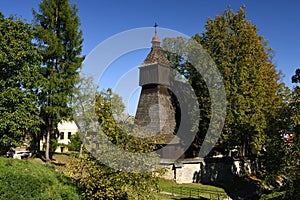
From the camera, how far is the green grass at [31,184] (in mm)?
12555

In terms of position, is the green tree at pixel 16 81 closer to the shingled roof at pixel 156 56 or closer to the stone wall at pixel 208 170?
the shingled roof at pixel 156 56

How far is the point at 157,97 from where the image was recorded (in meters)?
28.7

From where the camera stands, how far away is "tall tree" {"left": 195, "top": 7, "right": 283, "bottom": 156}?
24500 millimetres

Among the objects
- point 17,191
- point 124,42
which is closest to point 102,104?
point 17,191

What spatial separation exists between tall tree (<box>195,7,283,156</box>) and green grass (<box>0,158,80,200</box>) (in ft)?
48.5

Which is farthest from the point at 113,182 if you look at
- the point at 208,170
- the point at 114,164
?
the point at 208,170

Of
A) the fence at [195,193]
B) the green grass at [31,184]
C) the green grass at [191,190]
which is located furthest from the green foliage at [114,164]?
the green grass at [191,190]

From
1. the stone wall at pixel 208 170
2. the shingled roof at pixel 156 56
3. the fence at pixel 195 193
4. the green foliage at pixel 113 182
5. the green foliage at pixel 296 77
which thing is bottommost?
the fence at pixel 195 193

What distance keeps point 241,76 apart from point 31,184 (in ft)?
63.7

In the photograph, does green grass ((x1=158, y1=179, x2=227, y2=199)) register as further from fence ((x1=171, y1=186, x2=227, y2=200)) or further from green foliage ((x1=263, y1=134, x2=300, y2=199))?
green foliage ((x1=263, y1=134, x2=300, y2=199))

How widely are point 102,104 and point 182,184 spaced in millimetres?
15286

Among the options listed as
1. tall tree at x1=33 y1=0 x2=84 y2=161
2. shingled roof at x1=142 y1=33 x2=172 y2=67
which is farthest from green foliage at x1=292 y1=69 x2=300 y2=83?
tall tree at x1=33 y1=0 x2=84 y2=161

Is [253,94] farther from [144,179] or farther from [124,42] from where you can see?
[144,179]

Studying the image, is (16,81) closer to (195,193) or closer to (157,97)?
(157,97)
